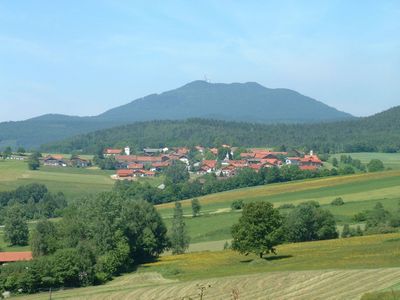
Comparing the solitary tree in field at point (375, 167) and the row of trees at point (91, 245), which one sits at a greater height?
the solitary tree in field at point (375, 167)

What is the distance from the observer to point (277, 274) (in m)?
40.7

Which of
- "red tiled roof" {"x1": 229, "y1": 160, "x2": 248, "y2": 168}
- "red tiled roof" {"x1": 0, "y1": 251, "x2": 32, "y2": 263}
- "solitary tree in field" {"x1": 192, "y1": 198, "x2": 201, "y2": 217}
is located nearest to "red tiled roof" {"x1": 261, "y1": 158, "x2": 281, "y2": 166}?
"red tiled roof" {"x1": 229, "y1": 160, "x2": 248, "y2": 168}

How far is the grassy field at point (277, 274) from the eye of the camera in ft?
114

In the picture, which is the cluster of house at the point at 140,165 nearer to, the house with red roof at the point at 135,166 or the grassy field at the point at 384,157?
the house with red roof at the point at 135,166

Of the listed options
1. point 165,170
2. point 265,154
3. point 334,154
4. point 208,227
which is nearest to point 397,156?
point 334,154

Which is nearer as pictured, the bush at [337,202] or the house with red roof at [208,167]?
the bush at [337,202]

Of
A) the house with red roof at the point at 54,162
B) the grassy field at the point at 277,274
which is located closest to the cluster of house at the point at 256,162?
the house with red roof at the point at 54,162

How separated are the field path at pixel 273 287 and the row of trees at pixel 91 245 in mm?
3819

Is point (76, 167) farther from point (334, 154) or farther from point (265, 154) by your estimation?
point (334, 154)

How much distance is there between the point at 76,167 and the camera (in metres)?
167

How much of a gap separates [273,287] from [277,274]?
14.6ft

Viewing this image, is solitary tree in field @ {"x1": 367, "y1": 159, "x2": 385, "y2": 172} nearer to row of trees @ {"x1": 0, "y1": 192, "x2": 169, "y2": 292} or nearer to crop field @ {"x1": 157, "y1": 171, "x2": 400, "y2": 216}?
crop field @ {"x1": 157, "y1": 171, "x2": 400, "y2": 216}

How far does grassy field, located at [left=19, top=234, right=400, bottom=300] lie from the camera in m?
34.8

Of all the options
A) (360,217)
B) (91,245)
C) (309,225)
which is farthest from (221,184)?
(91,245)
